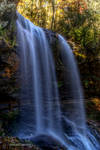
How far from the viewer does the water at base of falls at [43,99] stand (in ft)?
23.6

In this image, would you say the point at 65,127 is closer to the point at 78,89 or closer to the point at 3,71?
the point at 78,89

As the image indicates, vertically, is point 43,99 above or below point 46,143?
above

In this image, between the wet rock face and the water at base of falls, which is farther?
the water at base of falls

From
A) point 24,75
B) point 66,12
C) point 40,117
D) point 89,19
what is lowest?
point 40,117

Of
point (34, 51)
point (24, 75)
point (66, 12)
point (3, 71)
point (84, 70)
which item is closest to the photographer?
point (3, 71)

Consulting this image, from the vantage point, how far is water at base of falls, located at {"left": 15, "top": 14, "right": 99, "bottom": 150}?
7.20 metres

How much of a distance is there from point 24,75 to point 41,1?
7.68 metres

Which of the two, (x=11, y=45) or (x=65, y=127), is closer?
(x=11, y=45)

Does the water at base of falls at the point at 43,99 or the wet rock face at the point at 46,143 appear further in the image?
the water at base of falls at the point at 43,99

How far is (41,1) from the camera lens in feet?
43.3

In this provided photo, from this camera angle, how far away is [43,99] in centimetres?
810

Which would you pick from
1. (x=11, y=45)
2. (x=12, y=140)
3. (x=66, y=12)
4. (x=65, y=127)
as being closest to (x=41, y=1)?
(x=66, y=12)

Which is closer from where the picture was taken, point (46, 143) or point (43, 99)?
point (46, 143)

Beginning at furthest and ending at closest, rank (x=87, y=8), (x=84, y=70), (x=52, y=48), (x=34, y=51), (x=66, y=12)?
(x=66, y=12)
(x=87, y=8)
(x=84, y=70)
(x=52, y=48)
(x=34, y=51)
